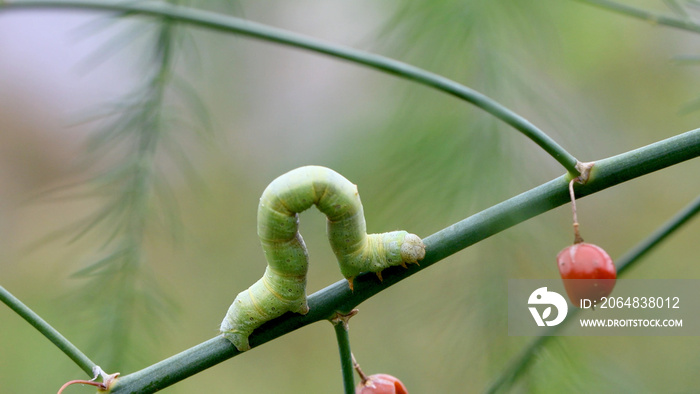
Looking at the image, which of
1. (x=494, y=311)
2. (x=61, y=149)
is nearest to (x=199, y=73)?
(x=494, y=311)

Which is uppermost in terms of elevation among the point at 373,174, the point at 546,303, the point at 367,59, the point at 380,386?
the point at 373,174

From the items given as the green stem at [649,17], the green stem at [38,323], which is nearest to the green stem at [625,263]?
the green stem at [649,17]

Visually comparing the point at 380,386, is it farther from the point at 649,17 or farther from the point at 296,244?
the point at 649,17

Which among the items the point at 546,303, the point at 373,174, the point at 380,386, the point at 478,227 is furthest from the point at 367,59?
the point at 373,174

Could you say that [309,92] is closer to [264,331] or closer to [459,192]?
[459,192]

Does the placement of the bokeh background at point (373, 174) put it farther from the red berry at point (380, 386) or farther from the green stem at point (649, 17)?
the red berry at point (380, 386)

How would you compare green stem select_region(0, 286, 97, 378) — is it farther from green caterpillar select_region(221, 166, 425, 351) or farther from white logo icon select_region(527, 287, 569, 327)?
white logo icon select_region(527, 287, 569, 327)

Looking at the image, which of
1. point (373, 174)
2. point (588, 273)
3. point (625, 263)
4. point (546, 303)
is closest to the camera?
point (588, 273)
